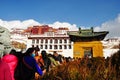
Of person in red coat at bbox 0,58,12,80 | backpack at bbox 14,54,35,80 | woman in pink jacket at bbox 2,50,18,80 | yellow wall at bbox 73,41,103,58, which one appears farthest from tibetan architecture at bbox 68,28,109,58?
person in red coat at bbox 0,58,12,80

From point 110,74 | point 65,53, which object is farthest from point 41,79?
point 65,53

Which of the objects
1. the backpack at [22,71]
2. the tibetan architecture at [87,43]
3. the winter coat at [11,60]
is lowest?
the backpack at [22,71]

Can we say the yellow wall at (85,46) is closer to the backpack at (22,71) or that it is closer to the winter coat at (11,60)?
the backpack at (22,71)

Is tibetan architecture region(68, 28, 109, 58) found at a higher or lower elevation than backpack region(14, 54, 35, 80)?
higher

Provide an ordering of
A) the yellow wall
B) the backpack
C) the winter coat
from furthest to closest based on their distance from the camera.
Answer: the yellow wall < the backpack < the winter coat

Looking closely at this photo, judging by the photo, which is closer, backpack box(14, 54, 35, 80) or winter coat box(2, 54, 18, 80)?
winter coat box(2, 54, 18, 80)

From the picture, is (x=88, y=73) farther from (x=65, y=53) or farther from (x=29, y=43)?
(x=29, y=43)

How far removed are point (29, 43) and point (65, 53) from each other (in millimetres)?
59340

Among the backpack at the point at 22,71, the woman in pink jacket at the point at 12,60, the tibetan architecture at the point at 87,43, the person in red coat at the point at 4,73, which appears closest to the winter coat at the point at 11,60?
the woman in pink jacket at the point at 12,60

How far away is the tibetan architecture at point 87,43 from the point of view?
2920cm

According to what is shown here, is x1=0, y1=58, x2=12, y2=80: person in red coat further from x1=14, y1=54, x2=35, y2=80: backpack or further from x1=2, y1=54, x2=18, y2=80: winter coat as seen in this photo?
x1=14, y1=54, x2=35, y2=80: backpack

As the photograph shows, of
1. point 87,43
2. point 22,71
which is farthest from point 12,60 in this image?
point 87,43

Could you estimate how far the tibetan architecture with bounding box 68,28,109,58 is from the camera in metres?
29.2

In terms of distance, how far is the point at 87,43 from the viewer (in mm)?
29531
